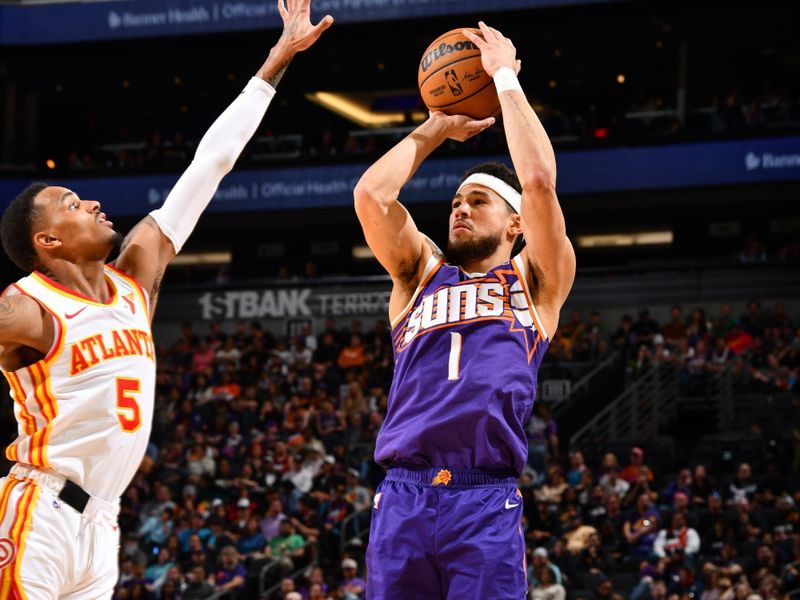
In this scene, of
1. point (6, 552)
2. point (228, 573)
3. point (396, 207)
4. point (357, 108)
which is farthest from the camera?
point (357, 108)

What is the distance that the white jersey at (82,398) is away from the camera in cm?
430

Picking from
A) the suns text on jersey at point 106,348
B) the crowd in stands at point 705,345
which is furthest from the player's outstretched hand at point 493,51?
the crowd in stands at point 705,345

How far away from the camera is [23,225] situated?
451cm

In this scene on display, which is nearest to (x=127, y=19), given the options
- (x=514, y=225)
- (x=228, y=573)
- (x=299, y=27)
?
(x=228, y=573)

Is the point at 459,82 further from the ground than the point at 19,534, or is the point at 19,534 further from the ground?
the point at 459,82

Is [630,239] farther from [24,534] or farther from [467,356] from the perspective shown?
[24,534]

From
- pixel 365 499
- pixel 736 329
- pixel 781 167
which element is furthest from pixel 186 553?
pixel 781 167

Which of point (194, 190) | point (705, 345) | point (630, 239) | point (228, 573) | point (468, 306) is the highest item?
point (630, 239)

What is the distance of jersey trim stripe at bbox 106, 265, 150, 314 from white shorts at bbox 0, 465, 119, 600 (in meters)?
0.75

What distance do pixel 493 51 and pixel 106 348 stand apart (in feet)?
6.25

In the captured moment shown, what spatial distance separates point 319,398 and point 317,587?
6.26 meters

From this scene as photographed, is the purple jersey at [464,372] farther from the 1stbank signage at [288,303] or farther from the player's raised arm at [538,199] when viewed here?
the 1stbank signage at [288,303]

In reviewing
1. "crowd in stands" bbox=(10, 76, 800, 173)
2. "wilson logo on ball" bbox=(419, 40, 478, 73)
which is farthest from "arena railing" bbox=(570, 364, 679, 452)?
"wilson logo on ball" bbox=(419, 40, 478, 73)

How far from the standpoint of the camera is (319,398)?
19.7 metres
